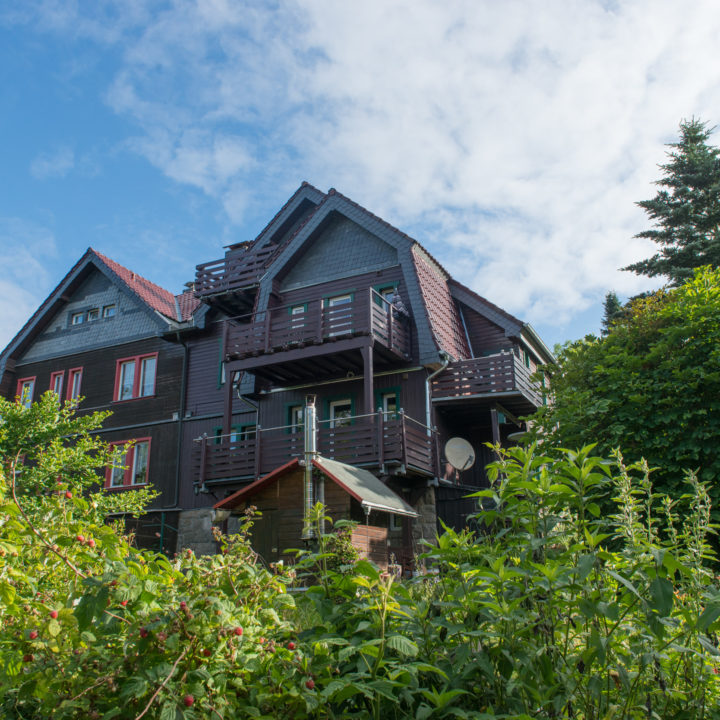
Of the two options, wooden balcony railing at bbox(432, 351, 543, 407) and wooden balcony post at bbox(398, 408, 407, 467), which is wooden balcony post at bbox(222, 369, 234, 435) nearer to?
wooden balcony post at bbox(398, 408, 407, 467)

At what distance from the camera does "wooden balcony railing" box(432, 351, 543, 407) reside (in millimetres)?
19703

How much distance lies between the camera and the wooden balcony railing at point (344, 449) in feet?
60.7

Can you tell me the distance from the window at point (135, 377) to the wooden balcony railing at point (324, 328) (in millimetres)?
6250

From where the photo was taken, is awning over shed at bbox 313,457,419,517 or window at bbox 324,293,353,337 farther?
window at bbox 324,293,353,337

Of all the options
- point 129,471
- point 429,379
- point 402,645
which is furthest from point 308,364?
point 402,645

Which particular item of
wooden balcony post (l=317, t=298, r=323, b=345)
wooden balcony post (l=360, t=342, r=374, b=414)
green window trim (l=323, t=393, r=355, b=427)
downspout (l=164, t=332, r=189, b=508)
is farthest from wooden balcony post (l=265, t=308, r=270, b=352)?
downspout (l=164, t=332, r=189, b=508)

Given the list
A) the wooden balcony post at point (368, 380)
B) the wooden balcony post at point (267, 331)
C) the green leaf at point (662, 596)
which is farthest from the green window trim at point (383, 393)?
the green leaf at point (662, 596)

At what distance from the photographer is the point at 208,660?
2578mm

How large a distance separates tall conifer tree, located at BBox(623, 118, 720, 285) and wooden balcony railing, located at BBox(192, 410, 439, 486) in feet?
47.1

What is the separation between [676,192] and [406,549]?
787 inches

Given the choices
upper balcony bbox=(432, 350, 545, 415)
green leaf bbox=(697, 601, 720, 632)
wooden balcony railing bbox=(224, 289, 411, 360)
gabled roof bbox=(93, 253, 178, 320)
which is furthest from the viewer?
gabled roof bbox=(93, 253, 178, 320)

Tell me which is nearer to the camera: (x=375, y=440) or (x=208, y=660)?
(x=208, y=660)

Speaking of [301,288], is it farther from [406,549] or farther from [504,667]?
[504,667]

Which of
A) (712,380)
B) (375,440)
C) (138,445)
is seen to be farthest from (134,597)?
(138,445)
